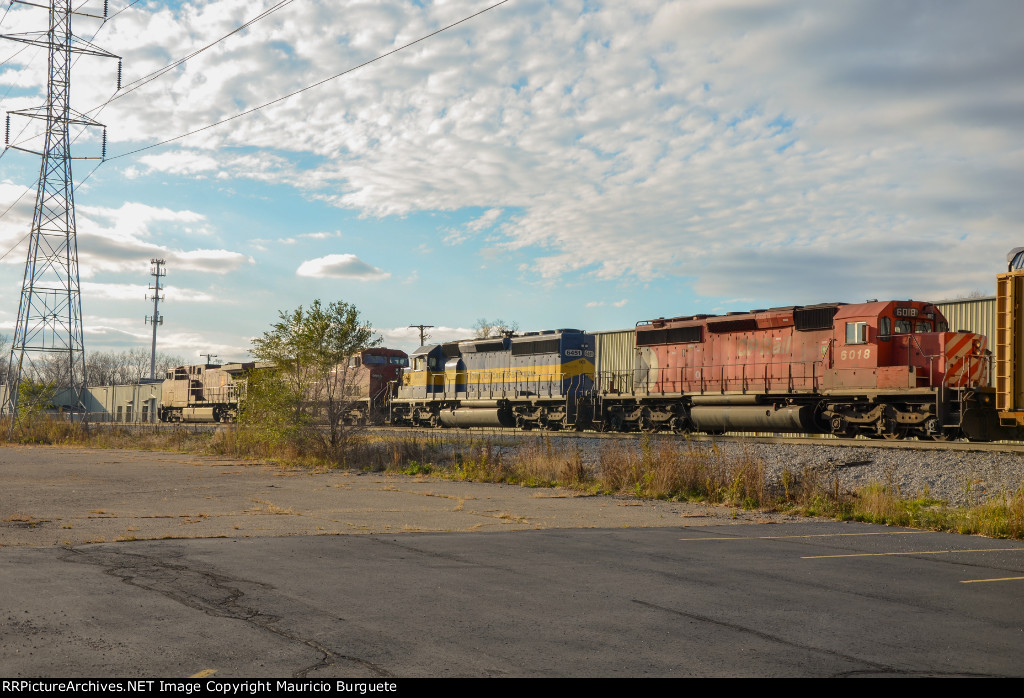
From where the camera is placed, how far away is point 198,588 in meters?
6.59

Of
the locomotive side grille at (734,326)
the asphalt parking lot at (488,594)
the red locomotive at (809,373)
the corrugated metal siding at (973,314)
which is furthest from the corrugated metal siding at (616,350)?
the asphalt parking lot at (488,594)

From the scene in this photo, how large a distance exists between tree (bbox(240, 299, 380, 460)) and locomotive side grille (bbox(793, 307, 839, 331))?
13.5 m

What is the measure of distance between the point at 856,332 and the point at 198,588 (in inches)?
804

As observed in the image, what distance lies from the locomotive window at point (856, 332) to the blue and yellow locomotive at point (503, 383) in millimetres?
10949

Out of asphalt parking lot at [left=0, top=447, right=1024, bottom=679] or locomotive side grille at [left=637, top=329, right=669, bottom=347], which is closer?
asphalt parking lot at [left=0, top=447, right=1024, bottom=679]

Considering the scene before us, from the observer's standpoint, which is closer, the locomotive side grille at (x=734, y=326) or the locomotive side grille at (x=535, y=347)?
the locomotive side grille at (x=734, y=326)

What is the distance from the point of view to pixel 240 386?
2556 cm

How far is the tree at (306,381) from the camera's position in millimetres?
22734

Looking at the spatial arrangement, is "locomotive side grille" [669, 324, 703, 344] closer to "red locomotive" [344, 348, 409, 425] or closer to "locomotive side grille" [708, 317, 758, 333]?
"locomotive side grille" [708, 317, 758, 333]

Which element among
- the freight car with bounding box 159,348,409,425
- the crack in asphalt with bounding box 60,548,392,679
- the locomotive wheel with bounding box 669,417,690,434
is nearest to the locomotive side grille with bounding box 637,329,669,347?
the locomotive wheel with bounding box 669,417,690,434

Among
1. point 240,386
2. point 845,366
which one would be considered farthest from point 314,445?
point 845,366

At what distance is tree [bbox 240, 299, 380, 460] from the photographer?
2273 cm

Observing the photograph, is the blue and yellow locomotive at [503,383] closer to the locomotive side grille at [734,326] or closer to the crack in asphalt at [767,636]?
the locomotive side grille at [734,326]
